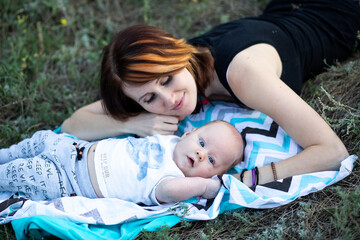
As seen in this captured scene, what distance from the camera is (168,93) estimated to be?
264cm

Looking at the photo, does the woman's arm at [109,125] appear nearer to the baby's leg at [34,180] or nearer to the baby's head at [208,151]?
the baby's head at [208,151]

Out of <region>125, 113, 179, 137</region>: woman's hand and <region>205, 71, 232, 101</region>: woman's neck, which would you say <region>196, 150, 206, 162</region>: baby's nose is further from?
<region>205, 71, 232, 101</region>: woman's neck

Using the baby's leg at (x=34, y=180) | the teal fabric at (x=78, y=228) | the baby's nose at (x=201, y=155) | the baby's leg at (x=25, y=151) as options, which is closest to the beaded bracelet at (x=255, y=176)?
the baby's nose at (x=201, y=155)

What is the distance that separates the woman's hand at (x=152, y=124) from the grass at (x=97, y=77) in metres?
0.78

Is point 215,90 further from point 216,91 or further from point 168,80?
point 168,80

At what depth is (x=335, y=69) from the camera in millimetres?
3262

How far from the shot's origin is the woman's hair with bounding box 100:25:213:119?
2.56 m

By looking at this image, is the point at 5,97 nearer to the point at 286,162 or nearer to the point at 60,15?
the point at 60,15

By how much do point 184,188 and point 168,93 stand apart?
26.1 inches

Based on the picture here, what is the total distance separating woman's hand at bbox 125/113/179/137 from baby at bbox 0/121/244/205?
0.23 metres

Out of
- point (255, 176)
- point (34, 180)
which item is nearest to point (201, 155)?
point (255, 176)

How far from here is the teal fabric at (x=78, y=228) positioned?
226 cm

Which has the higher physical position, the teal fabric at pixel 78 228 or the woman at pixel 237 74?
the woman at pixel 237 74

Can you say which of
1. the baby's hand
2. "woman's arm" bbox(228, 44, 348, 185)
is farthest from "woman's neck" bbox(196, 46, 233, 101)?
the baby's hand
